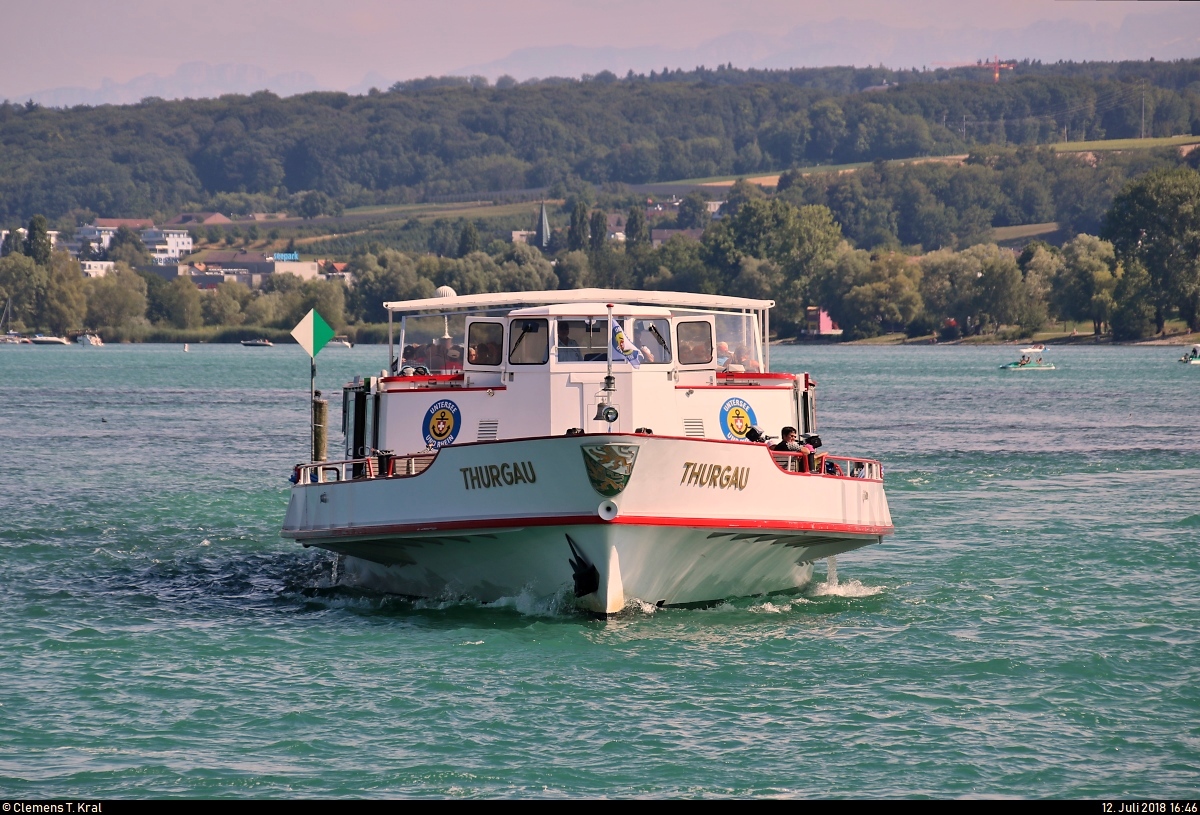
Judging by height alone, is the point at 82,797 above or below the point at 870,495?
below

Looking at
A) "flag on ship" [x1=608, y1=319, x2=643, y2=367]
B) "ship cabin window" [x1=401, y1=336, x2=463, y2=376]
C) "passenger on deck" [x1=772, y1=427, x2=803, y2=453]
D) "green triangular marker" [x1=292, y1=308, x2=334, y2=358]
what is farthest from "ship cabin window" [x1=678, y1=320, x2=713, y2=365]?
"green triangular marker" [x1=292, y1=308, x2=334, y2=358]

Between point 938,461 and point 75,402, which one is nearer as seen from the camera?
point 938,461

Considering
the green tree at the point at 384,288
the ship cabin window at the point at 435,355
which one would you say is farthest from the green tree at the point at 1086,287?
the ship cabin window at the point at 435,355

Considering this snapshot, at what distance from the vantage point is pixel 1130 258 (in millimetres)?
167250

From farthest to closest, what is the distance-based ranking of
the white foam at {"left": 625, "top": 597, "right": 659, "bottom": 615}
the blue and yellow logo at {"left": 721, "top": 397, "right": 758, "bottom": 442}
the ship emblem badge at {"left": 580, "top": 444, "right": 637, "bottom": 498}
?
the blue and yellow logo at {"left": 721, "top": 397, "right": 758, "bottom": 442}, the white foam at {"left": 625, "top": 597, "right": 659, "bottom": 615}, the ship emblem badge at {"left": 580, "top": 444, "right": 637, "bottom": 498}

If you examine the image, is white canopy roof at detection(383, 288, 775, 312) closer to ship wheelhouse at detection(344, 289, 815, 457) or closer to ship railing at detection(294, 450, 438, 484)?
ship wheelhouse at detection(344, 289, 815, 457)

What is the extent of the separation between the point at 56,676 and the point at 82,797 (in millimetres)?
4719

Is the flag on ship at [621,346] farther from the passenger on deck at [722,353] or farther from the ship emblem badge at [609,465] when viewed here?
the ship emblem badge at [609,465]

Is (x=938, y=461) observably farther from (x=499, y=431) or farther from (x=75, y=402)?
(x=75, y=402)

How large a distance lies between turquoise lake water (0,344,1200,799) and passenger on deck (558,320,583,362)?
11.6 feet

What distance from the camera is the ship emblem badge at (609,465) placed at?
61.2 ft

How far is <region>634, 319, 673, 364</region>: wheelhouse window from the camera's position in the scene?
21.9 metres

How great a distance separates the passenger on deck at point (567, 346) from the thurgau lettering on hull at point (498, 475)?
2526 millimetres

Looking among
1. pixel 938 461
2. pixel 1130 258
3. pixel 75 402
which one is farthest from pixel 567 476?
pixel 1130 258
